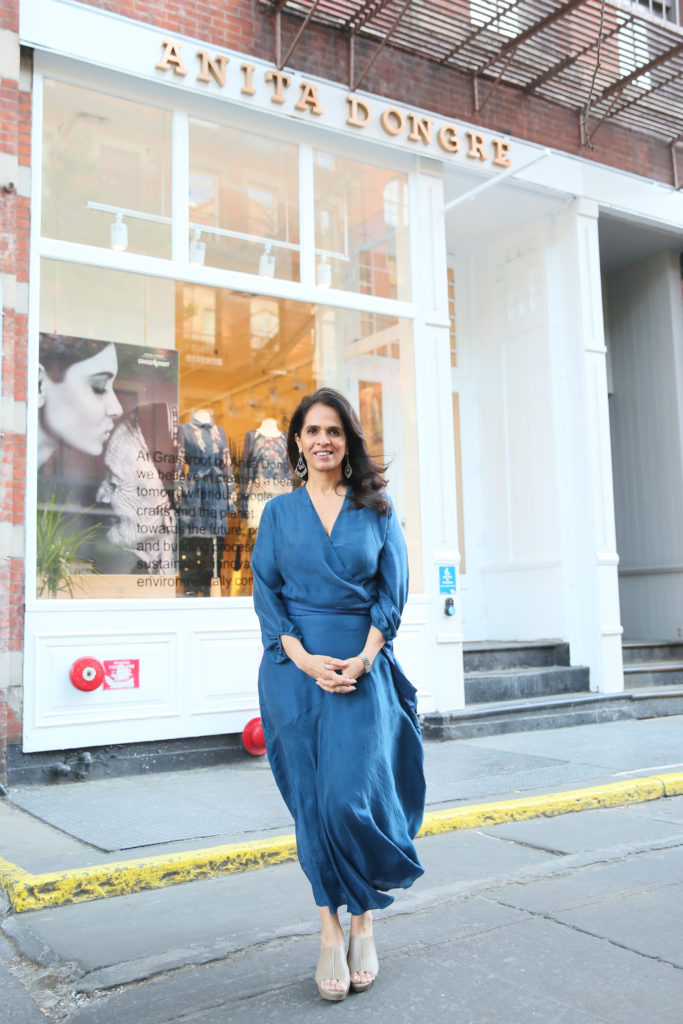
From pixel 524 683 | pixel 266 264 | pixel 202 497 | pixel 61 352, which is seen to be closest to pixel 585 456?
pixel 524 683

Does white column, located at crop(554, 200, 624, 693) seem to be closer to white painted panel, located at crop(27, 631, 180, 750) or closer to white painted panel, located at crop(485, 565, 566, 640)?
white painted panel, located at crop(485, 565, 566, 640)

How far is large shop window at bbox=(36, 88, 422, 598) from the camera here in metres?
6.98

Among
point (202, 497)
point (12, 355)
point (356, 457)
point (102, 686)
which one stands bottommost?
point (102, 686)

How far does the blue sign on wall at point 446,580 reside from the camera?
8.47 metres

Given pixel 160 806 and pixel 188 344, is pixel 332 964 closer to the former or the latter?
pixel 160 806

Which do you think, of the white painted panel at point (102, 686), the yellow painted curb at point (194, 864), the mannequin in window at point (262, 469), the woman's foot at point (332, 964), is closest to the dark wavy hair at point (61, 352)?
the mannequin in window at point (262, 469)

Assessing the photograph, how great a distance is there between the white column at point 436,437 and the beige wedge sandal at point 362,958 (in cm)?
513

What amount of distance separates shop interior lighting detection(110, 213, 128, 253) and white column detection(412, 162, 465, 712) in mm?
2804

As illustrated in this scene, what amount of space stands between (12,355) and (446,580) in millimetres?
4168

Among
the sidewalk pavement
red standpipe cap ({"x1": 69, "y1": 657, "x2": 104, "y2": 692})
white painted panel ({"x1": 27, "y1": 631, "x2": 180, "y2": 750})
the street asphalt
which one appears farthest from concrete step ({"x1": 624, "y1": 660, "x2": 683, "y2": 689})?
red standpipe cap ({"x1": 69, "y1": 657, "x2": 104, "y2": 692})

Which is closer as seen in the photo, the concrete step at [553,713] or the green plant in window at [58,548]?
the green plant in window at [58,548]

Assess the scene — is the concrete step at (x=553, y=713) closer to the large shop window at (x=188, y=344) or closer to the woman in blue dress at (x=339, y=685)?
the large shop window at (x=188, y=344)

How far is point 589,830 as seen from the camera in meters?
5.32

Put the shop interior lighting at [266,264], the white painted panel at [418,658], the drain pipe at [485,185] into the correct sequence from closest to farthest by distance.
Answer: the shop interior lighting at [266,264] → the white painted panel at [418,658] → the drain pipe at [485,185]
